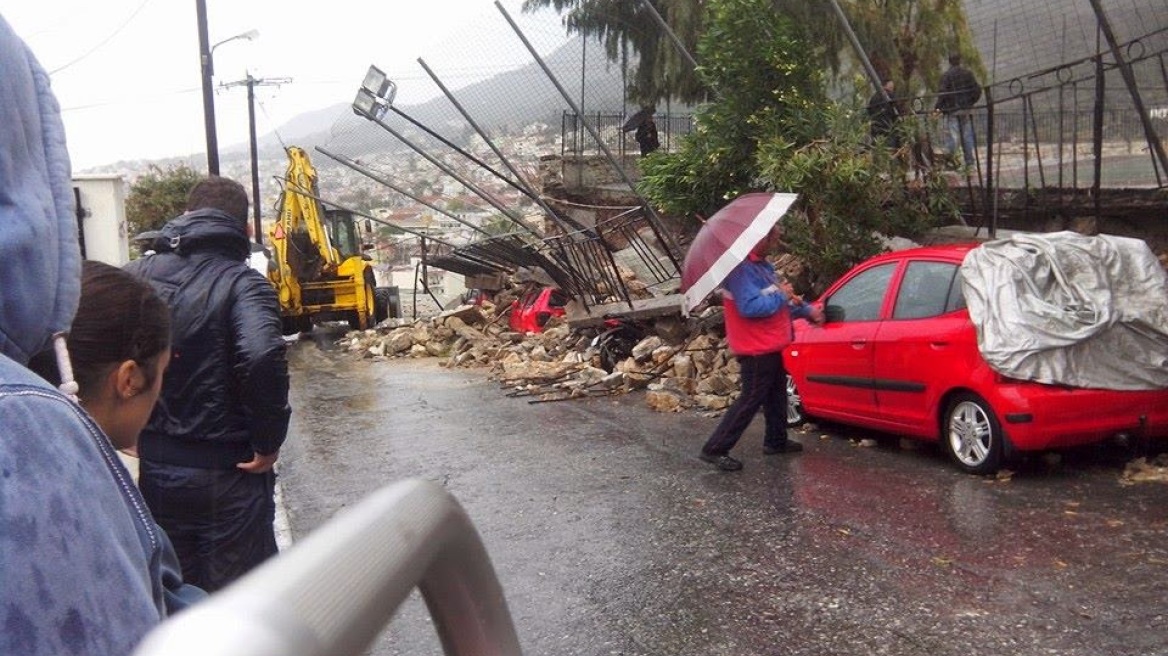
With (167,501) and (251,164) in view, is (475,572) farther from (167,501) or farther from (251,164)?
(251,164)

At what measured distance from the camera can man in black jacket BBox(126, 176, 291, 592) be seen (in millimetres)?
3881

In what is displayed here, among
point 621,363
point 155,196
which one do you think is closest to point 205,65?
point 155,196

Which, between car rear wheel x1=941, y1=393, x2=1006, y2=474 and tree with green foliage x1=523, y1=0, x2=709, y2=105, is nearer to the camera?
car rear wheel x1=941, y1=393, x2=1006, y2=474

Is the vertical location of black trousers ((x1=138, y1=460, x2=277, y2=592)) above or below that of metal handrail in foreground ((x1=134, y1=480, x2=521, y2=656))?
below

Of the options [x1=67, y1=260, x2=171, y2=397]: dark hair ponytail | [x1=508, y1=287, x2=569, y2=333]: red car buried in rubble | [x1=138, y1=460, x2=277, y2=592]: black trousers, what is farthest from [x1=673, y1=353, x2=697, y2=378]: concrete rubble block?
[x1=67, y1=260, x2=171, y2=397]: dark hair ponytail

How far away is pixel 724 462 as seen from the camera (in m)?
7.93

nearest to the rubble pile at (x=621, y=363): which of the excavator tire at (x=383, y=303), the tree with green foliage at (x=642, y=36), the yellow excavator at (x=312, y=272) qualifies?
the tree with green foliage at (x=642, y=36)

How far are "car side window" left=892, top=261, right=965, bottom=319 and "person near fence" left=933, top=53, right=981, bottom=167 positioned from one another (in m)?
3.46

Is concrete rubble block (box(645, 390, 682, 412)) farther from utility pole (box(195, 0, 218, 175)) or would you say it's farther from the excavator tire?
the excavator tire

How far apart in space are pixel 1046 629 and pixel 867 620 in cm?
72

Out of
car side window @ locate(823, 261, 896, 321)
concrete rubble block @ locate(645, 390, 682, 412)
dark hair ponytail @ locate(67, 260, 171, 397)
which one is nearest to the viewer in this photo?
dark hair ponytail @ locate(67, 260, 171, 397)

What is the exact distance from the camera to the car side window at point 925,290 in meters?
7.70

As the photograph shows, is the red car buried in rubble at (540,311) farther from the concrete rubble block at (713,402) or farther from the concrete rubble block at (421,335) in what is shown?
the concrete rubble block at (713,402)

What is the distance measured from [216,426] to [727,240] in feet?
15.5
